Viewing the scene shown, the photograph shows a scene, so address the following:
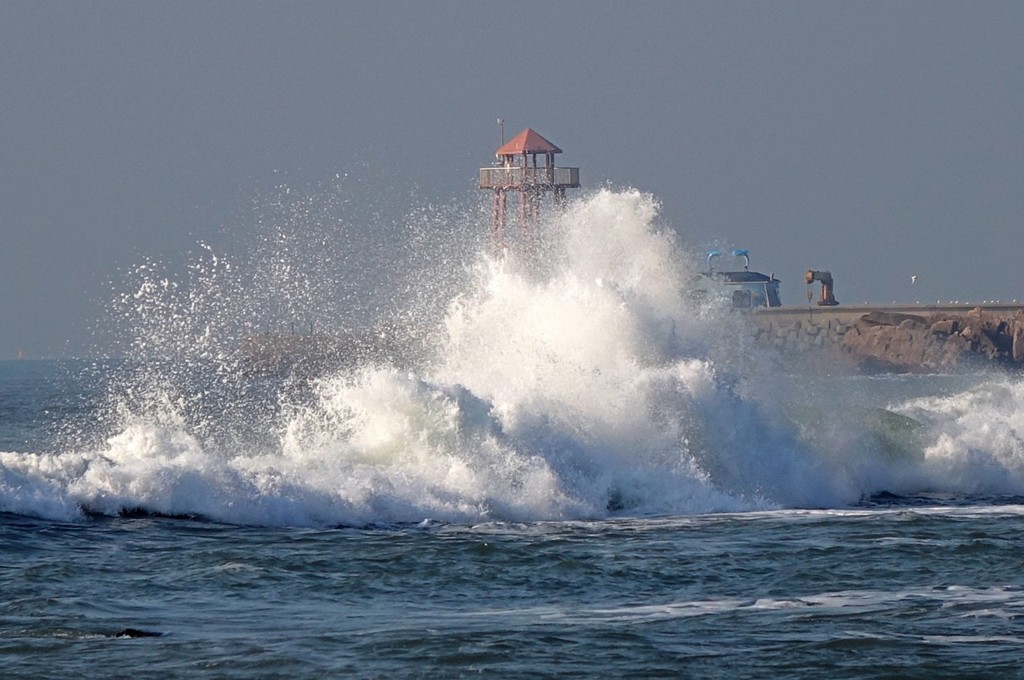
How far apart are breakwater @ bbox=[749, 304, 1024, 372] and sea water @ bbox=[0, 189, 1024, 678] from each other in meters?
53.3

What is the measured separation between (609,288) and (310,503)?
788 cm

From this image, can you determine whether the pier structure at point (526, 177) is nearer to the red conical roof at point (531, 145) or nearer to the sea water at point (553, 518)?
the red conical roof at point (531, 145)

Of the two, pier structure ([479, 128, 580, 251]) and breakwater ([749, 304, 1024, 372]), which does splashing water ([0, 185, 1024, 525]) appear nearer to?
pier structure ([479, 128, 580, 251])

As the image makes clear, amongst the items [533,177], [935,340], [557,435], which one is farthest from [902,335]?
[557,435]

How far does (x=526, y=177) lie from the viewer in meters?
63.7

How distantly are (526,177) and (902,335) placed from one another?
3039cm

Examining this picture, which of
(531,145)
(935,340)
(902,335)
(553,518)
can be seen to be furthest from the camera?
(902,335)

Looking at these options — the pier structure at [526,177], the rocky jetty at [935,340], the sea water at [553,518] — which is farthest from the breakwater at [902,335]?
the sea water at [553,518]

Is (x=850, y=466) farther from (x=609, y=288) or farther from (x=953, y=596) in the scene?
(x=953, y=596)

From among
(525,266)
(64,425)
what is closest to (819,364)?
(64,425)

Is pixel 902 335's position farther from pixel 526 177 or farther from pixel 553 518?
pixel 553 518

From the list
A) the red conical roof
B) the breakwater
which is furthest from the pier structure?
the breakwater

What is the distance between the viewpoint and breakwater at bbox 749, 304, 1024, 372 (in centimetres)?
8394

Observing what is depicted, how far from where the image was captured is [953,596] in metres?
14.3
